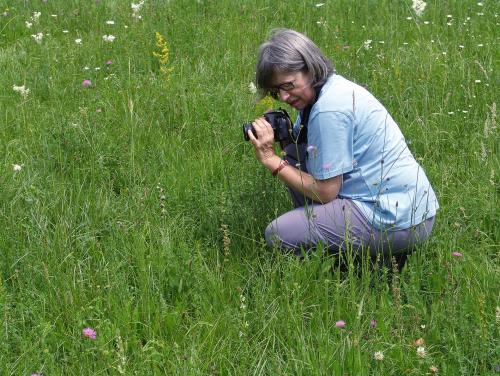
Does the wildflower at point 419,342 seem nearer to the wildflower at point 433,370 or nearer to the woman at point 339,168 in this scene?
the wildflower at point 433,370

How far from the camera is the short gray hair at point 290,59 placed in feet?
10.5

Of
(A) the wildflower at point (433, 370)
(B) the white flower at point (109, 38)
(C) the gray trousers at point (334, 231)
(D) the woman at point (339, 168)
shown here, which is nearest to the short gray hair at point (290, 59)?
(D) the woman at point (339, 168)

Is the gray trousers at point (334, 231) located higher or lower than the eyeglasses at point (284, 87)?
lower

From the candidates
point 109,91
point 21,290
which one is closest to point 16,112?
point 109,91

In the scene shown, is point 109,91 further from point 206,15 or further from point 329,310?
point 329,310

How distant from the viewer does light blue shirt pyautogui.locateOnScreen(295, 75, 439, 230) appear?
121 inches

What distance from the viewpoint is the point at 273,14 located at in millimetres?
6484

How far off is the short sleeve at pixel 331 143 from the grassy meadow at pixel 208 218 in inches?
13.8

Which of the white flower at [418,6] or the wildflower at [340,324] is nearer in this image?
the wildflower at [340,324]

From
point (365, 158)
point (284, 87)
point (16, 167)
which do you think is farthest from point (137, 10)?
point (365, 158)

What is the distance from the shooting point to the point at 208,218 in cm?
354

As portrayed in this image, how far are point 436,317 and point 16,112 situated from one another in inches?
114

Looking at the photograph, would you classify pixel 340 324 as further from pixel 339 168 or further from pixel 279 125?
pixel 279 125

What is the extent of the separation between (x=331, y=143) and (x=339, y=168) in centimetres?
10
